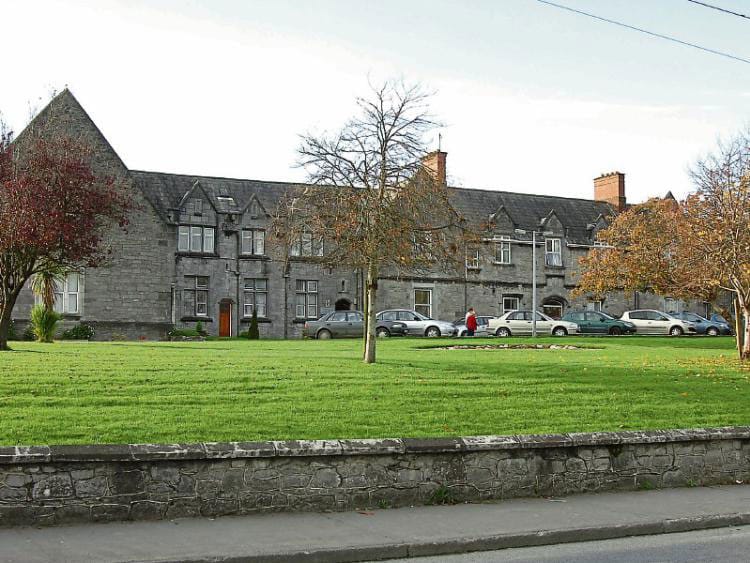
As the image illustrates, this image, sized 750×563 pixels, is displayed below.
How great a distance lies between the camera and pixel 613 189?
2596 inches

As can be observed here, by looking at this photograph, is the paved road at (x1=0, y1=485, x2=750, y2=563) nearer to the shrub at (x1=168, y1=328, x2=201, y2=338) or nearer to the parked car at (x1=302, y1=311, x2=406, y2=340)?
the parked car at (x1=302, y1=311, x2=406, y2=340)

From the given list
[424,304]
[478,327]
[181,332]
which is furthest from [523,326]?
[181,332]

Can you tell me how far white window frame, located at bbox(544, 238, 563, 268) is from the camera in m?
61.7

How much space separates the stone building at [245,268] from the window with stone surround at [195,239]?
0.19 ft

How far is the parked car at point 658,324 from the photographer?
53906 mm

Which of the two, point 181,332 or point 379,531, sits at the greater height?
point 181,332

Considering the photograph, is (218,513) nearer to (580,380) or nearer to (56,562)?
(56,562)

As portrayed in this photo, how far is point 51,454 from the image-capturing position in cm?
959

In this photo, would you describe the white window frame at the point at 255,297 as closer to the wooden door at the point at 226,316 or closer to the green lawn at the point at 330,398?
the wooden door at the point at 226,316

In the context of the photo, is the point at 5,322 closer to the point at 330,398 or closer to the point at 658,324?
the point at 330,398

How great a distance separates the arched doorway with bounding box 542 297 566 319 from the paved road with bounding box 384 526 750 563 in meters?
51.4

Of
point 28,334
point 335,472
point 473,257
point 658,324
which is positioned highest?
point 473,257

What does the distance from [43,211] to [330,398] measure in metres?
14.4

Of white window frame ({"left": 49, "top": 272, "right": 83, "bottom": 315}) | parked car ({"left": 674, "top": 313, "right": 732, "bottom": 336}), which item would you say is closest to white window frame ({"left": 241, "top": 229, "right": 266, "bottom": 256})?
white window frame ({"left": 49, "top": 272, "right": 83, "bottom": 315})
